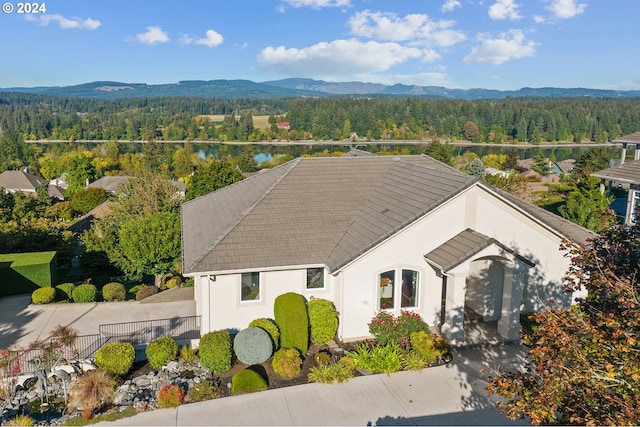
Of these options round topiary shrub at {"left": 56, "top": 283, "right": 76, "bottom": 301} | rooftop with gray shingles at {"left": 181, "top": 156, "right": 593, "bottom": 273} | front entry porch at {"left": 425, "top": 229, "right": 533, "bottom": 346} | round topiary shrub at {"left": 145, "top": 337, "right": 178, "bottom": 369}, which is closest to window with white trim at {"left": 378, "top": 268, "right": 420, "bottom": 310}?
front entry porch at {"left": 425, "top": 229, "right": 533, "bottom": 346}

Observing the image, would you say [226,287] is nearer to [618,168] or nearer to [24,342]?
[24,342]

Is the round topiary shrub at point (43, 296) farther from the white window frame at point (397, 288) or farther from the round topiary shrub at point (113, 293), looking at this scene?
the white window frame at point (397, 288)

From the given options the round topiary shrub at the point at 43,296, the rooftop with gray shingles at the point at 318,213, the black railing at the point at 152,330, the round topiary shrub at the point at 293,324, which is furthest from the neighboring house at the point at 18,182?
the round topiary shrub at the point at 293,324

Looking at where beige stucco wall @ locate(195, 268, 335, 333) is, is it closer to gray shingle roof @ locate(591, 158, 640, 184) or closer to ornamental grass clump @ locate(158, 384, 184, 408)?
ornamental grass clump @ locate(158, 384, 184, 408)

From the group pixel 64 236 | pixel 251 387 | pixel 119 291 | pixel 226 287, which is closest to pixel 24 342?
pixel 119 291

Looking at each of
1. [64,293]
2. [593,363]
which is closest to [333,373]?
[593,363]
